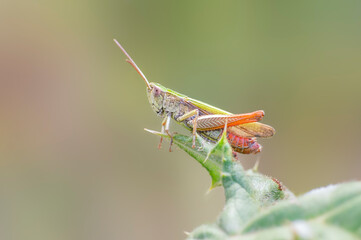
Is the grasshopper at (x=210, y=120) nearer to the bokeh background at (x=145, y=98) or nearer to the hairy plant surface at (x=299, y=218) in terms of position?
the hairy plant surface at (x=299, y=218)

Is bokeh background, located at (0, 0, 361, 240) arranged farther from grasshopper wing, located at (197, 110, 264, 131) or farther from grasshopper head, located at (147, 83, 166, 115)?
grasshopper wing, located at (197, 110, 264, 131)

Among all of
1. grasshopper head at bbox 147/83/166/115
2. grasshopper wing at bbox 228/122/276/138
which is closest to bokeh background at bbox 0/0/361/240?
grasshopper head at bbox 147/83/166/115

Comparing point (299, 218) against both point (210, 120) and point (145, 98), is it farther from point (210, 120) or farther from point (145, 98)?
point (145, 98)

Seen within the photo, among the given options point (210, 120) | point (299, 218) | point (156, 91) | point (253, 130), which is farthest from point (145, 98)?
point (299, 218)

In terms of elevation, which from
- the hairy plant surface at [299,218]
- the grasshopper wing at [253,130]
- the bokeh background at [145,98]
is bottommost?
the hairy plant surface at [299,218]

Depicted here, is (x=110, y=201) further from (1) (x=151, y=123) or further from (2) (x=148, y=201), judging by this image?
(1) (x=151, y=123)

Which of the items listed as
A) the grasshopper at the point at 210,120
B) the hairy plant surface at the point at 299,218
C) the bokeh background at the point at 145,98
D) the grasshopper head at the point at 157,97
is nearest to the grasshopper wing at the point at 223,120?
the grasshopper at the point at 210,120
